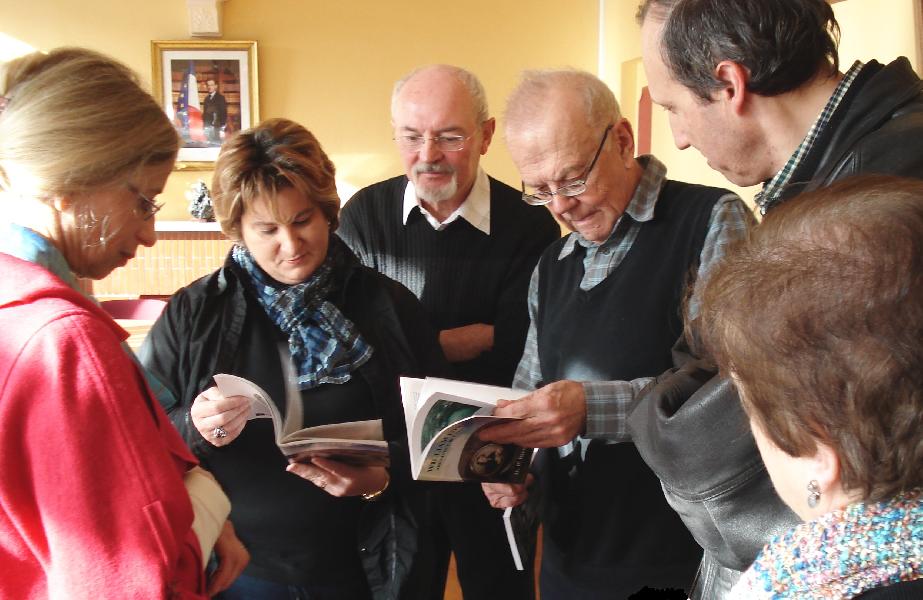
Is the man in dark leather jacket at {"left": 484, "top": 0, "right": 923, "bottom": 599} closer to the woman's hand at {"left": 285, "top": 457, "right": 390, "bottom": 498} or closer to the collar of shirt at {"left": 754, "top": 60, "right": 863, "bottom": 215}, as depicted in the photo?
the collar of shirt at {"left": 754, "top": 60, "right": 863, "bottom": 215}

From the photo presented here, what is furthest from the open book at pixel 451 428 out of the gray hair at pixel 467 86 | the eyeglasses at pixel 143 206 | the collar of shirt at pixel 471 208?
the gray hair at pixel 467 86

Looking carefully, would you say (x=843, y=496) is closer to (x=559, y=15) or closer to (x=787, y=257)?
(x=787, y=257)

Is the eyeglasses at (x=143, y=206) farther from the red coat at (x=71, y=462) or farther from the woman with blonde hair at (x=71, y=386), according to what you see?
the red coat at (x=71, y=462)

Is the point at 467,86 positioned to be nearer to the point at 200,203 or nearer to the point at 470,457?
the point at 470,457

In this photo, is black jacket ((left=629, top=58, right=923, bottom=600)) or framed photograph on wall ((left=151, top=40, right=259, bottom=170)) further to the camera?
framed photograph on wall ((left=151, top=40, right=259, bottom=170))

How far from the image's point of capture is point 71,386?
1071 mm

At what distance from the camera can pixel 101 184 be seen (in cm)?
126

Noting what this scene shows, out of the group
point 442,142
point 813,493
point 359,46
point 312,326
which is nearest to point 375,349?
point 312,326

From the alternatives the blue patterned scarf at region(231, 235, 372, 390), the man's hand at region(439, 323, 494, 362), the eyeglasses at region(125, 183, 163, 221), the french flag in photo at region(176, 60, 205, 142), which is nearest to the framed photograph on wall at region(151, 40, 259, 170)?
the french flag in photo at region(176, 60, 205, 142)

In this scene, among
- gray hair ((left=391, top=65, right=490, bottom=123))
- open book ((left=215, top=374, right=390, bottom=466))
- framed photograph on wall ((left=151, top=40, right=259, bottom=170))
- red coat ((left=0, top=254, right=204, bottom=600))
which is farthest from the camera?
framed photograph on wall ((left=151, top=40, right=259, bottom=170))

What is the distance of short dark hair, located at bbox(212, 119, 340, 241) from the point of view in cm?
206

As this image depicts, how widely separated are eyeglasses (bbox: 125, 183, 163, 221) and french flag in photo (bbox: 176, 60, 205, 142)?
648 cm

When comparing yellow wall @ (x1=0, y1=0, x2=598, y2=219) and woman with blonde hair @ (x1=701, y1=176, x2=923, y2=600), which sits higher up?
woman with blonde hair @ (x1=701, y1=176, x2=923, y2=600)

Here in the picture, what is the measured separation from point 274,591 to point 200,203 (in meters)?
5.70
